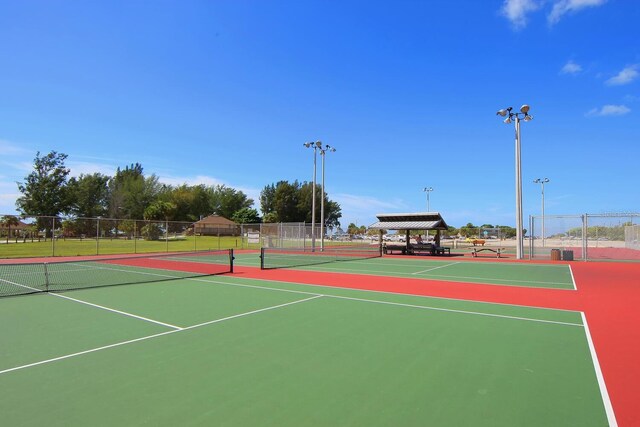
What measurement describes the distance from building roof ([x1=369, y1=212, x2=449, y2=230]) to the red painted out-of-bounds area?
13110 mm

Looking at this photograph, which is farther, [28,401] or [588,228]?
[588,228]

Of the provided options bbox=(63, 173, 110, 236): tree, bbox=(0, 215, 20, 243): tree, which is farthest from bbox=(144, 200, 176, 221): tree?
bbox=(0, 215, 20, 243): tree

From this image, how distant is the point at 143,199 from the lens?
84750 mm

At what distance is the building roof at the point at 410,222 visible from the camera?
29427 millimetres

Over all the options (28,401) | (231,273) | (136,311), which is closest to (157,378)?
(28,401)

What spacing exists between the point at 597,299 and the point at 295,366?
9442mm

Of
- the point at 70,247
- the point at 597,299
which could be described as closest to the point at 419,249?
the point at 597,299

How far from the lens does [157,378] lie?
4.62 m

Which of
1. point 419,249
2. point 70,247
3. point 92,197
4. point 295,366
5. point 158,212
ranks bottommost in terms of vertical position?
point 295,366

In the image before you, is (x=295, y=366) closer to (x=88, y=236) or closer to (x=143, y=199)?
(x=88, y=236)

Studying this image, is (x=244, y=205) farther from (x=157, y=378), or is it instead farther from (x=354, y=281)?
(x=157, y=378)

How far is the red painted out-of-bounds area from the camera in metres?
4.54

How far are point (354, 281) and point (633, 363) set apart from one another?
29.8ft

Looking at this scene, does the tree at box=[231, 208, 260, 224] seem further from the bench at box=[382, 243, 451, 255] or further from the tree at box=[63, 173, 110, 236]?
the bench at box=[382, 243, 451, 255]
